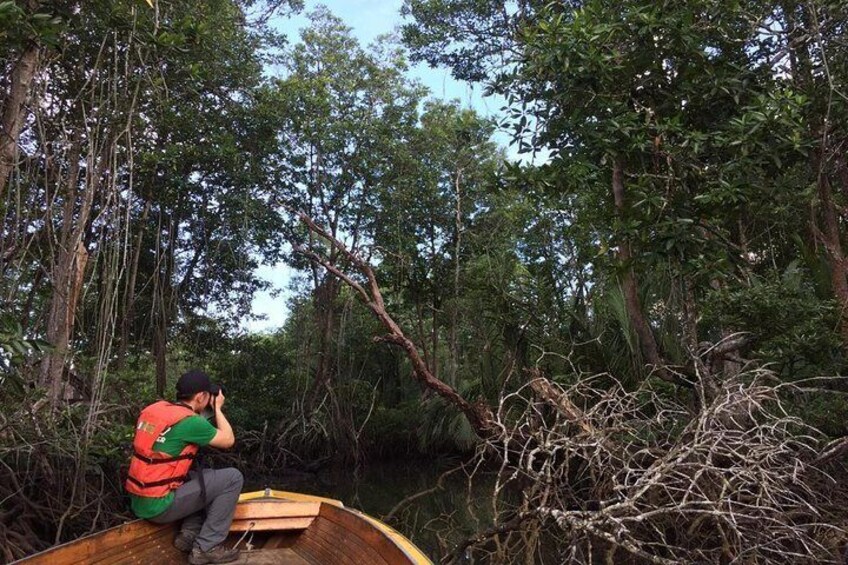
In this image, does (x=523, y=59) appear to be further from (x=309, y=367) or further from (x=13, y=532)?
(x=309, y=367)

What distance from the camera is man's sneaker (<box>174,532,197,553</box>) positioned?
361cm

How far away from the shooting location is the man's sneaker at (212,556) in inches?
139

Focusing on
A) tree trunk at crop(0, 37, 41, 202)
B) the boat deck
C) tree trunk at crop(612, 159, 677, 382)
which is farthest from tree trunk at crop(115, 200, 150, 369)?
tree trunk at crop(612, 159, 677, 382)

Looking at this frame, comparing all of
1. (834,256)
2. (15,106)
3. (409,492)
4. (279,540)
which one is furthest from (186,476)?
(409,492)

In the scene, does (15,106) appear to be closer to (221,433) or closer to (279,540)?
(221,433)

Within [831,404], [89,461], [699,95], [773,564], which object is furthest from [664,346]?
[89,461]

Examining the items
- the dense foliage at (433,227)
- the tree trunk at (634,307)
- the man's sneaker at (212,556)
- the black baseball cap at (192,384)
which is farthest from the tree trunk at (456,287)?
the black baseball cap at (192,384)

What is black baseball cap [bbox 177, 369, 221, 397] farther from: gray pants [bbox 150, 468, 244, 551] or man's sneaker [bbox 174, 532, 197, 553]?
man's sneaker [bbox 174, 532, 197, 553]

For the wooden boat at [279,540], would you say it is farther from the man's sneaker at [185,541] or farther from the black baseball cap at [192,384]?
the black baseball cap at [192,384]

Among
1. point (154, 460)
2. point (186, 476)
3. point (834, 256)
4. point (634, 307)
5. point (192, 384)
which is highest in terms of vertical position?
point (834, 256)

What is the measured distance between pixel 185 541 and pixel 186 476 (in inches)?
15.0

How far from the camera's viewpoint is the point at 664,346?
6.69 metres

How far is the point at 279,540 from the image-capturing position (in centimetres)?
418

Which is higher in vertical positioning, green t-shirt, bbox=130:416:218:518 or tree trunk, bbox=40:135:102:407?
tree trunk, bbox=40:135:102:407
